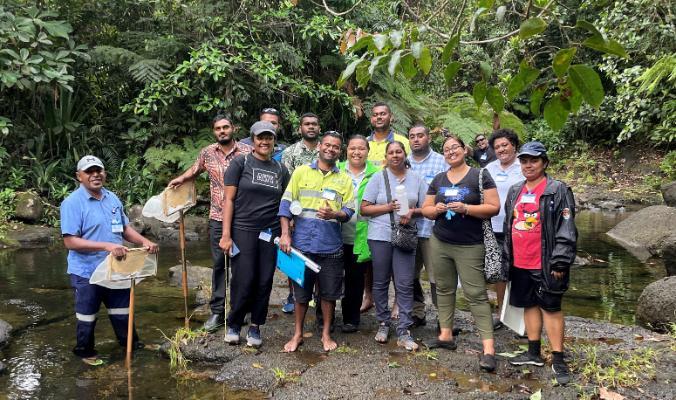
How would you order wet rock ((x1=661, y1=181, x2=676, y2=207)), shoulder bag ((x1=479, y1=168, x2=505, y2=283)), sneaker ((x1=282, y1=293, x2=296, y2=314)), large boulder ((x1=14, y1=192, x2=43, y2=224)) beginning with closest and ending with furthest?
shoulder bag ((x1=479, y1=168, x2=505, y2=283)), sneaker ((x1=282, y1=293, x2=296, y2=314)), large boulder ((x1=14, y1=192, x2=43, y2=224)), wet rock ((x1=661, y1=181, x2=676, y2=207))

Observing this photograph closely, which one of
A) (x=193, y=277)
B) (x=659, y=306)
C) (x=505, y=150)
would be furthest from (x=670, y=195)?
(x=193, y=277)

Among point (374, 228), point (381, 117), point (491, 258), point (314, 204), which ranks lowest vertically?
point (491, 258)

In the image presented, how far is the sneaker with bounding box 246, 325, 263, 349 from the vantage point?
4.92 m

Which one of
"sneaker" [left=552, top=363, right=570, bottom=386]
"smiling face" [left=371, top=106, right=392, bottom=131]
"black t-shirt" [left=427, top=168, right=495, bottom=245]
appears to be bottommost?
"sneaker" [left=552, top=363, right=570, bottom=386]

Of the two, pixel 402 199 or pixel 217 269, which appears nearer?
pixel 402 199

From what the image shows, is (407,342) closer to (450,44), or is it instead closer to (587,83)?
(450,44)

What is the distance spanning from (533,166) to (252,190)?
2232mm

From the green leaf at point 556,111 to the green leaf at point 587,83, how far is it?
10cm

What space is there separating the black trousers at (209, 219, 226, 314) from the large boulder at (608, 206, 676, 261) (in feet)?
23.9

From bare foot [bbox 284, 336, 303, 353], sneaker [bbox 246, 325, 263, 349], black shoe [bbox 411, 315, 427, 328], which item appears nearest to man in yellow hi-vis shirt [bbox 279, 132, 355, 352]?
bare foot [bbox 284, 336, 303, 353]

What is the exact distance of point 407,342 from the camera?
487 centimetres

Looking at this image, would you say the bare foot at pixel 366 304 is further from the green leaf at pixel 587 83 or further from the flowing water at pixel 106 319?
the green leaf at pixel 587 83

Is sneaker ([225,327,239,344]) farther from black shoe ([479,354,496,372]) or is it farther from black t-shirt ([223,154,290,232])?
black shoe ([479,354,496,372])

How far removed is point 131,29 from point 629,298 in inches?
431
